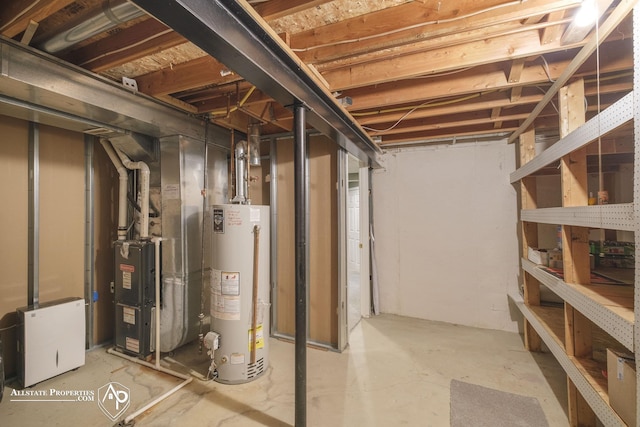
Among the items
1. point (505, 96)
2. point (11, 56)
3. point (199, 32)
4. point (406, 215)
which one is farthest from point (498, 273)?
point (11, 56)

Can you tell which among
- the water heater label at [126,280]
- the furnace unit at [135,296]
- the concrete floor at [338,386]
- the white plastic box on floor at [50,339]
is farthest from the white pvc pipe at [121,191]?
the concrete floor at [338,386]

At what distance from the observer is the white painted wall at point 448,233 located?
329 centimetres

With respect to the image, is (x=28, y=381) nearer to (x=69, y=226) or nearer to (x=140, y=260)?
(x=140, y=260)

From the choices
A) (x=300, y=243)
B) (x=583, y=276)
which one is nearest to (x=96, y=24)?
(x=300, y=243)

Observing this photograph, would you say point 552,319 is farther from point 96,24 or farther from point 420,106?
point 96,24

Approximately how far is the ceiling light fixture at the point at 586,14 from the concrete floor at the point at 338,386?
2401 millimetres

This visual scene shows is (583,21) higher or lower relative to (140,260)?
higher

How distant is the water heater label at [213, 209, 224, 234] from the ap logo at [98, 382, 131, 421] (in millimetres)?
1381

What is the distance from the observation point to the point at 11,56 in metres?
A: 1.48

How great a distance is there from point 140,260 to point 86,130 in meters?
1.25

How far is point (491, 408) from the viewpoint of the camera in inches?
76.4

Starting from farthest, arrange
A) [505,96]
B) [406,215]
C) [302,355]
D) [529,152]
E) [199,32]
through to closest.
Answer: [406,215] < [529,152] < [505,96] < [302,355] < [199,32]

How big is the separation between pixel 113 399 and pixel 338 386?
170cm

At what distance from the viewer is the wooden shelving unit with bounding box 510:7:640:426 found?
1.17 meters
